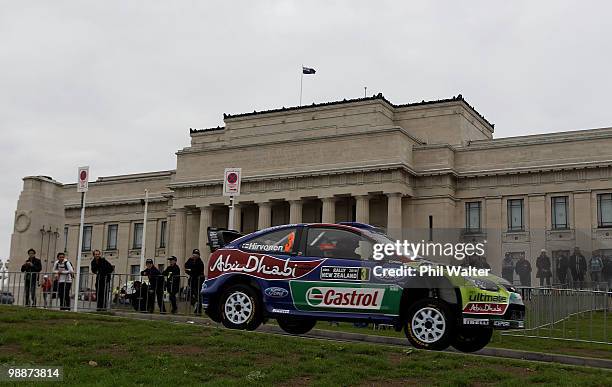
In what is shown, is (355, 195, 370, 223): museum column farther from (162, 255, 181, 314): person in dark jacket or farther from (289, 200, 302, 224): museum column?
(162, 255, 181, 314): person in dark jacket

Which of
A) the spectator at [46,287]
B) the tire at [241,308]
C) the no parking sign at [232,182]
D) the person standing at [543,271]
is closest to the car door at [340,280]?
the tire at [241,308]

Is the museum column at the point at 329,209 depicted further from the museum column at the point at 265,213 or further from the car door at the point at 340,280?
the car door at the point at 340,280

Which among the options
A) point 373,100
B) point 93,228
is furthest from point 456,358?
point 93,228

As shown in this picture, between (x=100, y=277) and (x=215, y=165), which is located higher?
(x=215, y=165)

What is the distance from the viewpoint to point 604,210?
47.8m

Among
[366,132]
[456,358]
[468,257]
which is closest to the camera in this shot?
[456,358]

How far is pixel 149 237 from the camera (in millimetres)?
67312

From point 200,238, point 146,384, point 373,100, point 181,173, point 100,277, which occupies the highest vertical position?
point 373,100

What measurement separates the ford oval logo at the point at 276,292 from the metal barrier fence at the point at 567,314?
603 cm

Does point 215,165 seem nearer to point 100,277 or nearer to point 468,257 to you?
point 100,277

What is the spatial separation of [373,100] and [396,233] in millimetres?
41759

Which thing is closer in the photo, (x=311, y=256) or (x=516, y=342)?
(x=311, y=256)

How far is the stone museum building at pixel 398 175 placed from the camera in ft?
160

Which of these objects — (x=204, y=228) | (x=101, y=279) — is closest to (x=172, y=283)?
(x=101, y=279)
